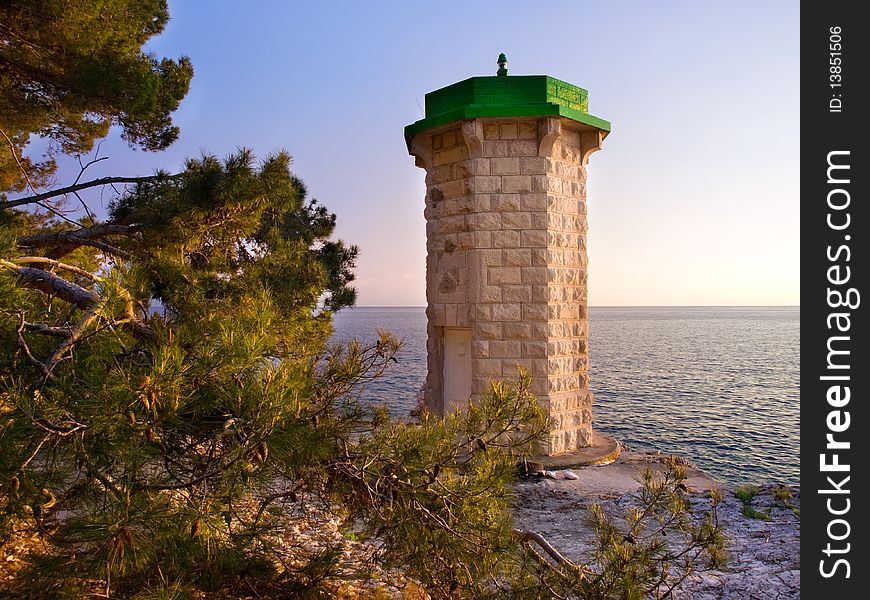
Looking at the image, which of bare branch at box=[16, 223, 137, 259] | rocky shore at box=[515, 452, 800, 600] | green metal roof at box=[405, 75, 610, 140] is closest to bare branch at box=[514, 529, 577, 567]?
rocky shore at box=[515, 452, 800, 600]

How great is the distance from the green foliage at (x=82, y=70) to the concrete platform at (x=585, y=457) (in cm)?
659

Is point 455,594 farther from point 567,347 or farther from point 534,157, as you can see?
point 534,157

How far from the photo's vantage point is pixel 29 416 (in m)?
1.70

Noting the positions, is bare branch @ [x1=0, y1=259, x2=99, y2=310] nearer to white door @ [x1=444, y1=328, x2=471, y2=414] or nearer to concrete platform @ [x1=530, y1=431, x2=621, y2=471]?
concrete platform @ [x1=530, y1=431, x2=621, y2=471]

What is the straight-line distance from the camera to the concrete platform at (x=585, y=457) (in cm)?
704

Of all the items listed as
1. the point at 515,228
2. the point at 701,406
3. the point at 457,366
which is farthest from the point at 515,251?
the point at 701,406

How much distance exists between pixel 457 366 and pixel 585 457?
2052 mm

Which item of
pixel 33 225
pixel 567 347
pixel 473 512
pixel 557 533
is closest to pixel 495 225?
pixel 567 347

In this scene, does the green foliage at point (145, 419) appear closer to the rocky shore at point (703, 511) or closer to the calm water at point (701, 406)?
the calm water at point (701, 406)

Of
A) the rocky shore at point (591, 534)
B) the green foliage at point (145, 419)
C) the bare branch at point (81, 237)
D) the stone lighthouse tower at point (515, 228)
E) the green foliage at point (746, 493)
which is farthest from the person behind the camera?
the stone lighthouse tower at point (515, 228)

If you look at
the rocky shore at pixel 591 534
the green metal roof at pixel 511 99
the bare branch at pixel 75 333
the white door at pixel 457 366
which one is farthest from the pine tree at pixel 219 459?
the green metal roof at pixel 511 99

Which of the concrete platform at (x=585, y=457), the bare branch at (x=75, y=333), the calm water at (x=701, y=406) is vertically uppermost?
the bare branch at (x=75, y=333)

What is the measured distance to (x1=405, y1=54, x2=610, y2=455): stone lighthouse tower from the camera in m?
7.16
